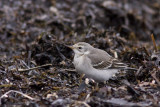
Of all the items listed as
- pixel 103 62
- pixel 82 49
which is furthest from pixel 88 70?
pixel 82 49

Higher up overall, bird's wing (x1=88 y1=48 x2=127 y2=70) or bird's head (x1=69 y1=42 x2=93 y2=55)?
bird's head (x1=69 y1=42 x2=93 y2=55)

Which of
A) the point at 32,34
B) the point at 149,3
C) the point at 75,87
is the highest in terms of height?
the point at 149,3

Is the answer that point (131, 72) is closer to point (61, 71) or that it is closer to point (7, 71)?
point (61, 71)

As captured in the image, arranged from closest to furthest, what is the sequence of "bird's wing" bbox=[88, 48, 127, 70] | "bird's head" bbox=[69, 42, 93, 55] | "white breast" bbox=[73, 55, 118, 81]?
"white breast" bbox=[73, 55, 118, 81]
"bird's wing" bbox=[88, 48, 127, 70]
"bird's head" bbox=[69, 42, 93, 55]

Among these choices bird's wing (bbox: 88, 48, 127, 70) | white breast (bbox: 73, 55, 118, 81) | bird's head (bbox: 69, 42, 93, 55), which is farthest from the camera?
bird's head (bbox: 69, 42, 93, 55)

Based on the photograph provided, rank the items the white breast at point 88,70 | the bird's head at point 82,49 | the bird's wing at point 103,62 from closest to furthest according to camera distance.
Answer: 1. the white breast at point 88,70
2. the bird's wing at point 103,62
3. the bird's head at point 82,49

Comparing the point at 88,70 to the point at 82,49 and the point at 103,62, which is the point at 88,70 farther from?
the point at 82,49

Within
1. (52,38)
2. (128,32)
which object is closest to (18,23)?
(52,38)

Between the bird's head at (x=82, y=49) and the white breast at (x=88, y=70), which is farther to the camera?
the bird's head at (x=82, y=49)

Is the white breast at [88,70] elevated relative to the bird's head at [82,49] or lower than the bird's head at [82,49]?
lower
